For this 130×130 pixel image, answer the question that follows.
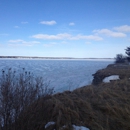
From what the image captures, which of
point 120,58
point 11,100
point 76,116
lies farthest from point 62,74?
point 120,58

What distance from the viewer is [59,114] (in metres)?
4.95

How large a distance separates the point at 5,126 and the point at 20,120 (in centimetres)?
37

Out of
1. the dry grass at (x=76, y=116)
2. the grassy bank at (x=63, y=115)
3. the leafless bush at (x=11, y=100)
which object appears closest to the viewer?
the leafless bush at (x=11, y=100)

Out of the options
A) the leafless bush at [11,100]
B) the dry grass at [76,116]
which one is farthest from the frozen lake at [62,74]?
the dry grass at [76,116]

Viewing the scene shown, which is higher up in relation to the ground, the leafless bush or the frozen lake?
the leafless bush

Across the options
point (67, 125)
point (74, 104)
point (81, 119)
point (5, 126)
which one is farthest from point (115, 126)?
point (5, 126)

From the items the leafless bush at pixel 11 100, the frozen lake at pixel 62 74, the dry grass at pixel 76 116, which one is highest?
the leafless bush at pixel 11 100

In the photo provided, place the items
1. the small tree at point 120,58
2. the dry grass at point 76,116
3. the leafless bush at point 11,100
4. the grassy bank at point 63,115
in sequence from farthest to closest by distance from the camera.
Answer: the small tree at point 120,58 < the dry grass at point 76,116 < the grassy bank at point 63,115 < the leafless bush at point 11,100

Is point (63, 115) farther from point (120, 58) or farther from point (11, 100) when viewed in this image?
point (120, 58)

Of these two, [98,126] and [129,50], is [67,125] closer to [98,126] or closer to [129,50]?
[98,126]

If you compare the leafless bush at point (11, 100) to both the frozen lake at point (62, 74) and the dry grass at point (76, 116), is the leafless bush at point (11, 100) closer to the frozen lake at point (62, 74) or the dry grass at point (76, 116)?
the dry grass at point (76, 116)

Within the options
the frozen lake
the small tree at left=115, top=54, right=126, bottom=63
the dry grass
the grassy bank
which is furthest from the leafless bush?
the small tree at left=115, top=54, right=126, bottom=63

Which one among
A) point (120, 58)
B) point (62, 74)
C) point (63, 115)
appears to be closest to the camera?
point (63, 115)

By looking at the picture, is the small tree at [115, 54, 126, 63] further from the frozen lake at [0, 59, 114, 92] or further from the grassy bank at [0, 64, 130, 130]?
the grassy bank at [0, 64, 130, 130]
